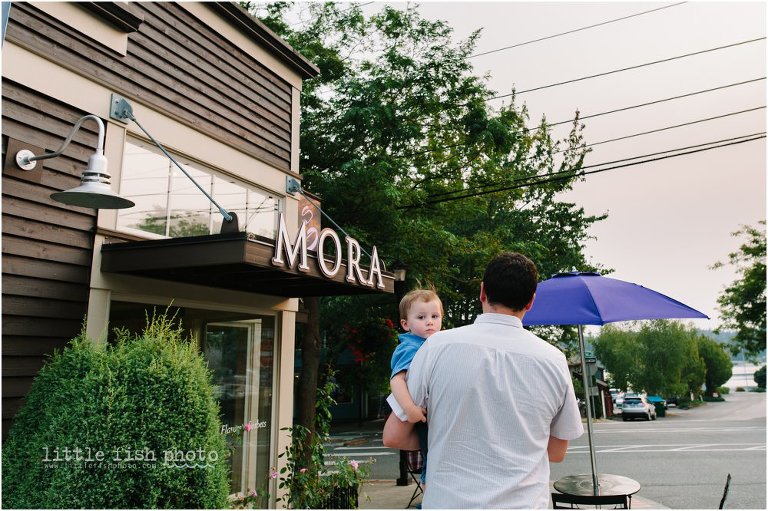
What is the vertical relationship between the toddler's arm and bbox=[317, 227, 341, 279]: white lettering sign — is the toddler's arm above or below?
below

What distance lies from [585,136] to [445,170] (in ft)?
19.4

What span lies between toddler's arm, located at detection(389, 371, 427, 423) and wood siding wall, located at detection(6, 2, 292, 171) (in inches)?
176

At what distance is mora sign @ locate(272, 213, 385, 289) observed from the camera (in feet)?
16.5

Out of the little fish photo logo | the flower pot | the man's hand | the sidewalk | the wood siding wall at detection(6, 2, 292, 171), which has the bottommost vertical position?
the sidewalk

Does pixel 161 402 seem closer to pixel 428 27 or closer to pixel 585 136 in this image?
pixel 428 27

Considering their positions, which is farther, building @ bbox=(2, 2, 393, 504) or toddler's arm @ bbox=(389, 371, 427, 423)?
building @ bbox=(2, 2, 393, 504)

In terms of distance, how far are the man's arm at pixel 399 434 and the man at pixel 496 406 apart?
0.14 metres

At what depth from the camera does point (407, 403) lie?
77.2 inches

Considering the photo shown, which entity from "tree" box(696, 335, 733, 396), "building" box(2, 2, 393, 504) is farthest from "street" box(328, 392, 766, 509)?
"tree" box(696, 335, 733, 396)

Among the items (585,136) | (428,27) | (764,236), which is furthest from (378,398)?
(764,236)

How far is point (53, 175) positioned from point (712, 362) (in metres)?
81.8

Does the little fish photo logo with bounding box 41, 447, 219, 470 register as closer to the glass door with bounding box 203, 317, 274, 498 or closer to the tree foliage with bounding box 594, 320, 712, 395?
the glass door with bounding box 203, 317, 274, 498

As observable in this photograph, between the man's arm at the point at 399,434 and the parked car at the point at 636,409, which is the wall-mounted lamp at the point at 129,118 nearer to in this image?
the man's arm at the point at 399,434

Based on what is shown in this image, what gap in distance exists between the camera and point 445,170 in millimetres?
12711
